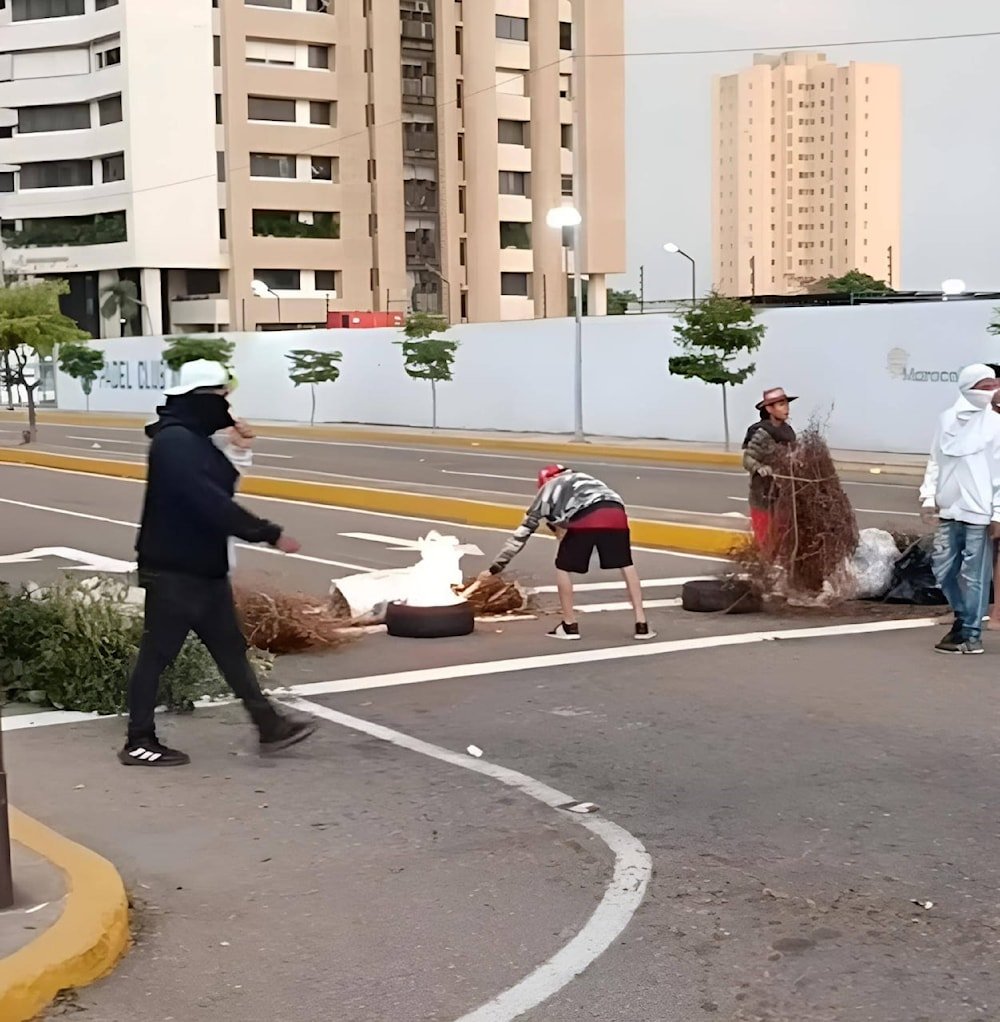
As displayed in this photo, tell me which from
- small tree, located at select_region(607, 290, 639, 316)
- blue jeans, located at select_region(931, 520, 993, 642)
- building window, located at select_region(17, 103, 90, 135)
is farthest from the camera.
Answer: small tree, located at select_region(607, 290, 639, 316)

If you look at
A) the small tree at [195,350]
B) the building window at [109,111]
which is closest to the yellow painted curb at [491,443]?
the small tree at [195,350]

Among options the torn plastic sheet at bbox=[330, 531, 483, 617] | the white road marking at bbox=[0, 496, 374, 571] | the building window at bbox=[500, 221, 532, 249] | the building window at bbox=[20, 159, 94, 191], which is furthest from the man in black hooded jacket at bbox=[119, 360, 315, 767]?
the building window at bbox=[500, 221, 532, 249]

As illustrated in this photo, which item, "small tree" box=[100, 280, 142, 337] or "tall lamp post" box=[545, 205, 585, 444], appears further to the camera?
"small tree" box=[100, 280, 142, 337]

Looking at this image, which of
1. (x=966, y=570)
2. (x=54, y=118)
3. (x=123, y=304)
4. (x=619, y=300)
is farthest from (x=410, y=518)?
(x=619, y=300)

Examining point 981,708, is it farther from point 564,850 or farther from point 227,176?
point 227,176

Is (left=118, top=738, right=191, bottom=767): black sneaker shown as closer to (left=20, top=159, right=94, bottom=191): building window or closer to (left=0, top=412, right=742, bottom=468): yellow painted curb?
Result: (left=0, top=412, right=742, bottom=468): yellow painted curb

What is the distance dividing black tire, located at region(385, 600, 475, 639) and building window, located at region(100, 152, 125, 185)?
66.0m

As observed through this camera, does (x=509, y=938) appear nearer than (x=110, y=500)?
Yes

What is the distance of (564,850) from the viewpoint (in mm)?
5695

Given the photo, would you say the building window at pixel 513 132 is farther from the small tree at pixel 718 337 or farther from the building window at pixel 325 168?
the small tree at pixel 718 337

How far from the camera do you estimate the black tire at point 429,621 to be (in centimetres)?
1031

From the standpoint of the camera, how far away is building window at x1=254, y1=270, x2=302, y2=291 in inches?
2889

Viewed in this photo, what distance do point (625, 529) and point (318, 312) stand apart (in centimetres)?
6565

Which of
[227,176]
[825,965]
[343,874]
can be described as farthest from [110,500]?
[227,176]
